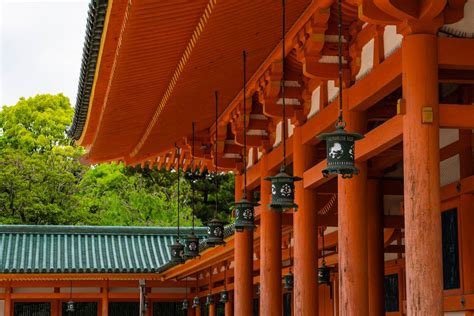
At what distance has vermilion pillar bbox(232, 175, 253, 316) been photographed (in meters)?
15.6

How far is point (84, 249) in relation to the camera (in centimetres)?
2919

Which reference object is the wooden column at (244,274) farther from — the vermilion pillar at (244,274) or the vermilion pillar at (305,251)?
the vermilion pillar at (305,251)

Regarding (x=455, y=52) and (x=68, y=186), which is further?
(x=68, y=186)

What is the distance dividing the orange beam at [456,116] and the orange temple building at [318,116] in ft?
0.04

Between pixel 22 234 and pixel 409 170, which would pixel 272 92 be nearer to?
pixel 409 170

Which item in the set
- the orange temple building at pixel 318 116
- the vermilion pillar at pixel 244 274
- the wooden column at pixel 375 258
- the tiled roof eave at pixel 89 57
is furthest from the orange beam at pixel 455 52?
the vermilion pillar at pixel 244 274

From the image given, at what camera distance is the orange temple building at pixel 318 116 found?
788 centimetres

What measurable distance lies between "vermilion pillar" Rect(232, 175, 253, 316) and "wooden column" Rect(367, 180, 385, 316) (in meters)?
2.62

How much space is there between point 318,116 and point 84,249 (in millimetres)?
19010

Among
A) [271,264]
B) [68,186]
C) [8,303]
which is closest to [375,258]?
[271,264]

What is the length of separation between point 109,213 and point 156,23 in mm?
35683

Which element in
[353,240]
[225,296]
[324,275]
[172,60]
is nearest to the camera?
[353,240]

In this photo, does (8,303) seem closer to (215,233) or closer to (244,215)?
(215,233)

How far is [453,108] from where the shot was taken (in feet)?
26.3
